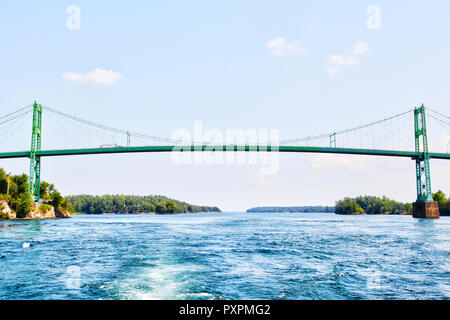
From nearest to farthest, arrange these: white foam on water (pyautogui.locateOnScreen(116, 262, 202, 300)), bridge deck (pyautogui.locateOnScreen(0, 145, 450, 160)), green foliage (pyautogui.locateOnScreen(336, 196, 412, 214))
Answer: white foam on water (pyautogui.locateOnScreen(116, 262, 202, 300))
bridge deck (pyautogui.locateOnScreen(0, 145, 450, 160))
green foliage (pyautogui.locateOnScreen(336, 196, 412, 214))

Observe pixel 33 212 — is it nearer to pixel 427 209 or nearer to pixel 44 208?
pixel 44 208

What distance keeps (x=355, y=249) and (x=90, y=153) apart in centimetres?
4996

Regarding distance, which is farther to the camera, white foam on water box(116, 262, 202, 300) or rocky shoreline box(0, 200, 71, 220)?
rocky shoreline box(0, 200, 71, 220)

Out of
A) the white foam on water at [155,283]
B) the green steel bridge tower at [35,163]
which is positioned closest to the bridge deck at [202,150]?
the green steel bridge tower at [35,163]

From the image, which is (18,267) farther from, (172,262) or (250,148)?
(250,148)

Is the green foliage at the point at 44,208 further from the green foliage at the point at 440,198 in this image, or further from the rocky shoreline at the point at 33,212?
the green foliage at the point at 440,198

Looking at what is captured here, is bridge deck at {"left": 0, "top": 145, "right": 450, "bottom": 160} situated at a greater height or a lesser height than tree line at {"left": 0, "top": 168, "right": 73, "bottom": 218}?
greater

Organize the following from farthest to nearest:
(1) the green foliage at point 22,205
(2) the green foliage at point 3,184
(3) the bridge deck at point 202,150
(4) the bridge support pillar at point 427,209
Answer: (2) the green foliage at point 3,184
(4) the bridge support pillar at point 427,209
(3) the bridge deck at point 202,150
(1) the green foliage at point 22,205

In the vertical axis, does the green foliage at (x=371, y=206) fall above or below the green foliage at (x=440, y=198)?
below

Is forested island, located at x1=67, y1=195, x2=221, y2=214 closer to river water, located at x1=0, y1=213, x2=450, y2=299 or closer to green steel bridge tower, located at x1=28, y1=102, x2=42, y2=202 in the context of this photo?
green steel bridge tower, located at x1=28, y1=102, x2=42, y2=202

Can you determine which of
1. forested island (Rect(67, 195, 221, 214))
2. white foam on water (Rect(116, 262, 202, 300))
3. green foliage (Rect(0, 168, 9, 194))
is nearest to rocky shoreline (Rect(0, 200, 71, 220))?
green foliage (Rect(0, 168, 9, 194))

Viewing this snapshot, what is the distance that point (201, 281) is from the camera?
10438mm

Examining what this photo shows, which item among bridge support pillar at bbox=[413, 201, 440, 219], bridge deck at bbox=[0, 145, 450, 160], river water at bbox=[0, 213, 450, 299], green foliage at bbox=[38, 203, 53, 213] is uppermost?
bridge deck at bbox=[0, 145, 450, 160]
